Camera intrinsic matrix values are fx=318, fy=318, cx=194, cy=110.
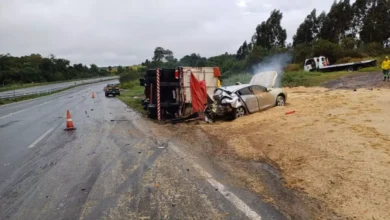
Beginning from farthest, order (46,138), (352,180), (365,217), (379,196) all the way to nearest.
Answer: (46,138)
(352,180)
(379,196)
(365,217)

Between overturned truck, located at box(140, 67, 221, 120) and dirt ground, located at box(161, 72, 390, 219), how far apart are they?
263cm

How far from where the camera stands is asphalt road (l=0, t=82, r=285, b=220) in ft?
14.1

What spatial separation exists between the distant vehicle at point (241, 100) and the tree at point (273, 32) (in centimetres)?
5608

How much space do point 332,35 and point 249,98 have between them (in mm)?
52749

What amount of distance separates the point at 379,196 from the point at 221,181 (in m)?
2.34

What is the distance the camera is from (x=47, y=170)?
20.9 ft

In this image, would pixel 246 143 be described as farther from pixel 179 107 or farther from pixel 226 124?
pixel 179 107

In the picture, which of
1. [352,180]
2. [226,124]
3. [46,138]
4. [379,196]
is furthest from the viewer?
[226,124]

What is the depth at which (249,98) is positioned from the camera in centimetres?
1352

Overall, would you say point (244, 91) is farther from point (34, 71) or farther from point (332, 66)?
point (34, 71)

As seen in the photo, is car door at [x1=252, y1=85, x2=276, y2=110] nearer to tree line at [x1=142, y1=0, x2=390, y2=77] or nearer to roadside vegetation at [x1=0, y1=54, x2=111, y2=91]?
tree line at [x1=142, y1=0, x2=390, y2=77]

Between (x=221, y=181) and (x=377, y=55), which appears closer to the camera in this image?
(x=221, y=181)

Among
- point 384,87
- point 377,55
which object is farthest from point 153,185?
point 377,55

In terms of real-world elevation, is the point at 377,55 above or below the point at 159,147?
above
